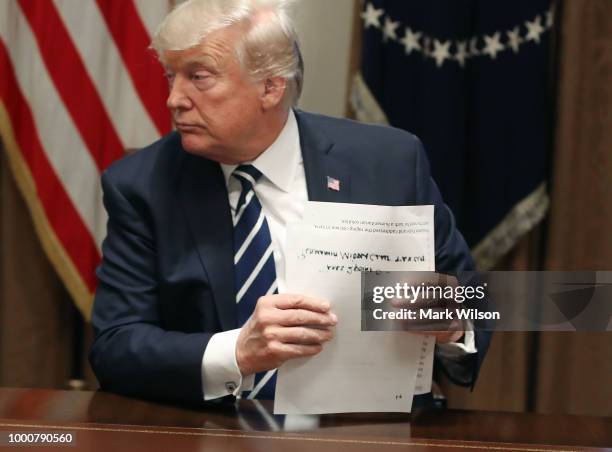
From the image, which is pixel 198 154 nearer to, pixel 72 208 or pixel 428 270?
pixel 428 270

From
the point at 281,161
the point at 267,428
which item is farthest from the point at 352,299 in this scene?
the point at 281,161

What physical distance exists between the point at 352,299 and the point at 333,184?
0.61 m

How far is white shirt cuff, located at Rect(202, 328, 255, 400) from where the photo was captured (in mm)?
1730

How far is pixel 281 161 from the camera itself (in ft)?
6.95

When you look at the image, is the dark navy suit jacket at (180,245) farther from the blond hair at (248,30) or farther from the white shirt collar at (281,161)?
the blond hair at (248,30)

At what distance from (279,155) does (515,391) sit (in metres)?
1.75

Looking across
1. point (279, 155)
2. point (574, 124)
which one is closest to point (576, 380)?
point (574, 124)

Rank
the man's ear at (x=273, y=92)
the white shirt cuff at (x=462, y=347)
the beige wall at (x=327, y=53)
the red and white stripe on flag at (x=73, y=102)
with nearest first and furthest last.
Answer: the white shirt cuff at (x=462, y=347), the man's ear at (x=273, y=92), the red and white stripe on flag at (x=73, y=102), the beige wall at (x=327, y=53)

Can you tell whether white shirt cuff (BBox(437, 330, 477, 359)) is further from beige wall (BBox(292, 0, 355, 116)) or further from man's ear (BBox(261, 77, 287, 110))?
beige wall (BBox(292, 0, 355, 116))

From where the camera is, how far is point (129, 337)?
1869mm

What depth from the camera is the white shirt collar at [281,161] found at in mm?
2088

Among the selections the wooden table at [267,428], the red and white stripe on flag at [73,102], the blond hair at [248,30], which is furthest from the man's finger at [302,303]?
the red and white stripe on flag at [73,102]

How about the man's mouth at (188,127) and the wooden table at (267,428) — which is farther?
the man's mouth at (188,127)

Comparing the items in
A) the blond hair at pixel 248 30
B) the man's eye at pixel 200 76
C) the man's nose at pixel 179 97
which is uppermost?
the blond hair at pixel 248 30
